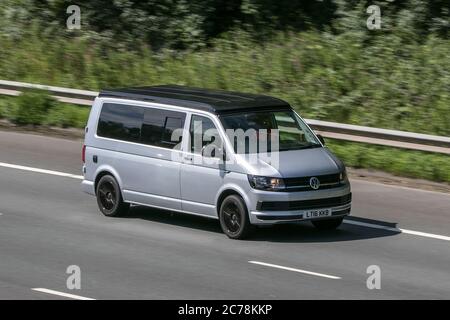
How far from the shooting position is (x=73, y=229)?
15.6 meters

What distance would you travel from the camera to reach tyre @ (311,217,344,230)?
51.3 feet

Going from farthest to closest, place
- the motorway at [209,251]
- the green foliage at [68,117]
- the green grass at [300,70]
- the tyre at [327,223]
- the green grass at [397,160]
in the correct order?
the green foliage at [68,117], the green grass at [300,70], the green grass at [397,160], the tyre at [327,223], the motorway at [209,251]

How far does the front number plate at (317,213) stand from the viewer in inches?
583

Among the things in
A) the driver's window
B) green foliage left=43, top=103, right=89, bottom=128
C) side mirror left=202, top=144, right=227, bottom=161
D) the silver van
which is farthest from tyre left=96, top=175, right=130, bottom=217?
green foliage left=43, top=103, right=89, bottom=128

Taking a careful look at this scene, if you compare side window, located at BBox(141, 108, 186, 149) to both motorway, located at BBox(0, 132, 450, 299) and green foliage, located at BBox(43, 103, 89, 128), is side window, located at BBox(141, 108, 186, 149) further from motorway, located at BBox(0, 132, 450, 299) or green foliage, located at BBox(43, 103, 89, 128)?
green foliage, located at BBox(43, 103, 89, 128)

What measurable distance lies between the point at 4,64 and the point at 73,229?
11675 mm

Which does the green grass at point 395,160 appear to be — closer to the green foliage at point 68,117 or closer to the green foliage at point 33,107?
the green foliage at point 68,117

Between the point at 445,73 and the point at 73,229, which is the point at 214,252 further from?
the point at 445,73

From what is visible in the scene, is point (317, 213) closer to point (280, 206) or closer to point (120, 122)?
point (280, 206)

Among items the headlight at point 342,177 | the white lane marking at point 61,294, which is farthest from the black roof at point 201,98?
the white lane marking at point 61,294

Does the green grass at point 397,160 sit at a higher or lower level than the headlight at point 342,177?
lower

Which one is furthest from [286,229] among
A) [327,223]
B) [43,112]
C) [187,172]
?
[43,112]

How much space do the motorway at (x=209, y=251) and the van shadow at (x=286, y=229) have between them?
16mm
